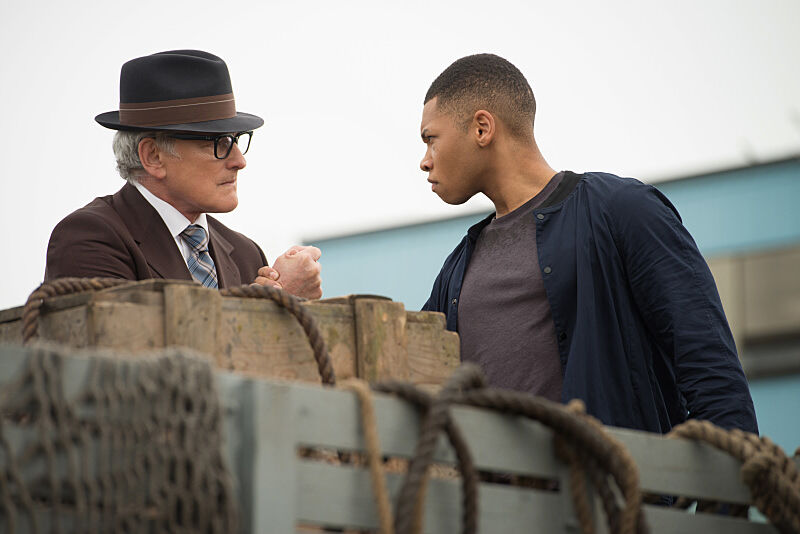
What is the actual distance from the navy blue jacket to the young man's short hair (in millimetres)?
572

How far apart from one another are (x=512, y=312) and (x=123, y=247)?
1271mm

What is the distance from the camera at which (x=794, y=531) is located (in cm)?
221

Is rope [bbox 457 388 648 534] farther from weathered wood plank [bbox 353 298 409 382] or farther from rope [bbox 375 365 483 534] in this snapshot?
weathered wood plank [bbox 353 298 409 382]

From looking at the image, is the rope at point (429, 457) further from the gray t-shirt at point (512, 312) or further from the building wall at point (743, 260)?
the building wall at point (743, 260)

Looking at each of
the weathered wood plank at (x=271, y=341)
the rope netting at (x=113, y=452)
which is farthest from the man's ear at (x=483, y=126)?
the rope netting at (x=113, y=452)

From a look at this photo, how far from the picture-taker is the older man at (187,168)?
3.51 metres

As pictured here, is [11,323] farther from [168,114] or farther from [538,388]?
[538,388]

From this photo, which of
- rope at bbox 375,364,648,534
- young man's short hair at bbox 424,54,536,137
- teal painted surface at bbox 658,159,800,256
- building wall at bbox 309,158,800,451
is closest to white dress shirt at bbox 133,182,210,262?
young man's short hair at bbox 424,54,536,137

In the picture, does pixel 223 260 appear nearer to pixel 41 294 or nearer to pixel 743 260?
pixel 41 294

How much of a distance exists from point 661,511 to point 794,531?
0.31m

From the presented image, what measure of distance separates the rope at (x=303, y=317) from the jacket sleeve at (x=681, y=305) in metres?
1.27

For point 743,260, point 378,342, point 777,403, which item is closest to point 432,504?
point 378,342

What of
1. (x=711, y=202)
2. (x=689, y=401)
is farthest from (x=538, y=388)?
(x=711, y=202)

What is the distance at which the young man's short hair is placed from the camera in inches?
159
